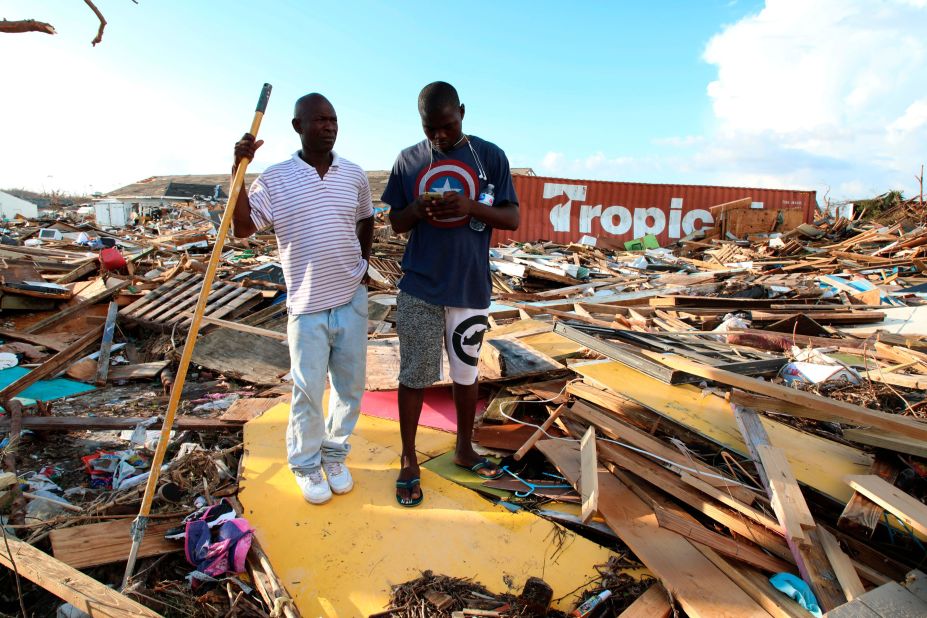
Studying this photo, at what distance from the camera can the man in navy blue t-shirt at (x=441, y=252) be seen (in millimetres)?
2615

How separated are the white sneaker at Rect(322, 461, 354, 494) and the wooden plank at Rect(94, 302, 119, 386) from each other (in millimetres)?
3650

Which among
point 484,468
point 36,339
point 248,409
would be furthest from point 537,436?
point 36,339

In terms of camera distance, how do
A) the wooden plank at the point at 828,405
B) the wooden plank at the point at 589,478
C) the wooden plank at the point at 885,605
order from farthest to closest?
1. the wooden plank at the point at 828,405
2. the wooden plank at the point at 589,478
3. the wooden plank at the point at 885,605

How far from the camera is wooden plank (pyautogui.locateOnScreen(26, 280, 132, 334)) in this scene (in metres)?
6.27

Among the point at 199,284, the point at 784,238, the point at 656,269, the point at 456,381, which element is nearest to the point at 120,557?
the point at 456,381

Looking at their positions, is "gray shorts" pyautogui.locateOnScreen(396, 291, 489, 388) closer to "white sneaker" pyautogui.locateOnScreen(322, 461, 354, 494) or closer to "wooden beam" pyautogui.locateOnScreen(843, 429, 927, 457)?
"white sneaker" pyautogui.locateOnScreen(322, 461, 354, 494)

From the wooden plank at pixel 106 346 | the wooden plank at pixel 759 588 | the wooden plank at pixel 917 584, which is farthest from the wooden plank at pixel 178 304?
the wooden plank at pixel 917 584

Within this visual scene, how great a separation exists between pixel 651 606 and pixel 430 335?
1519 millimetres

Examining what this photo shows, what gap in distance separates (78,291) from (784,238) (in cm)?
1590

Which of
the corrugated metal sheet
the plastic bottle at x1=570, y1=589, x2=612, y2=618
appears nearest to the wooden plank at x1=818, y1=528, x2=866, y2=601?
the plastic bottle at x1=570, y1=589, x2=612, y2=618

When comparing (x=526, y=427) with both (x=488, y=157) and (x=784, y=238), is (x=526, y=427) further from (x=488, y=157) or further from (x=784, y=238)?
(x=784, y=238)

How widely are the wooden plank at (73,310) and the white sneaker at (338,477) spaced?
558cm

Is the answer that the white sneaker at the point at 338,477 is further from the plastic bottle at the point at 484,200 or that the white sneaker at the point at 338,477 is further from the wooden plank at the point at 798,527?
the wooden plank at the point at 798,527

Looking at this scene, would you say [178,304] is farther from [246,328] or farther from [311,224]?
[311,224]
